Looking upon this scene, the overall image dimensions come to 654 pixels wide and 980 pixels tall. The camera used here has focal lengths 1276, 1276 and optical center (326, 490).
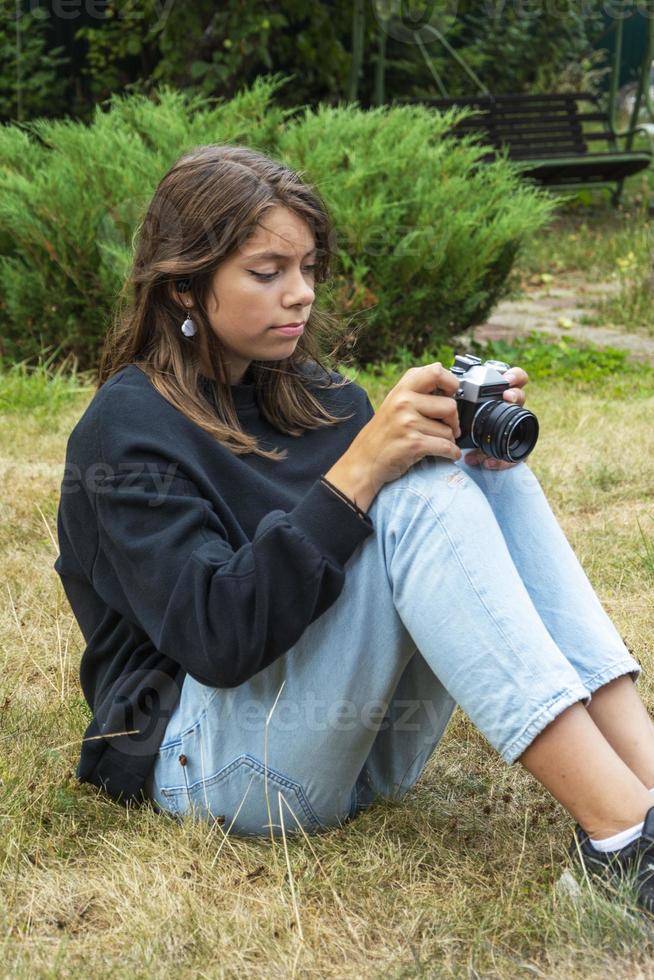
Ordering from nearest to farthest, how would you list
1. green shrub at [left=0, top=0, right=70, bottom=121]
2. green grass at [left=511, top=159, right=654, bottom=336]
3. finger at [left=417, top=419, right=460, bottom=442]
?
finger at [left=417, top=419, right=460, bottom=442] → green grass at [left=511, top=159, right=654, bottom=336] → green shrub at [left=0, top=0, right=70, bottom=121]

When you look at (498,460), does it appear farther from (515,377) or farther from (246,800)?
(246,800)

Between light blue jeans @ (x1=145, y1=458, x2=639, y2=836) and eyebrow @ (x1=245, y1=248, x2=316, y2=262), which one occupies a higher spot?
eyebrow @ (x1=245, y1=248, x2=316, y2=262)

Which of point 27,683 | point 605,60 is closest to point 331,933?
point 27,683

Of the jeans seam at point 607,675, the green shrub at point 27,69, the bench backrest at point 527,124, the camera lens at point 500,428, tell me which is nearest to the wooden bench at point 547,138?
the bench backrest at point 527,124

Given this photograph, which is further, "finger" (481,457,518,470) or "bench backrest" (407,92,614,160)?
"bench backrest" (407,92,614,160)

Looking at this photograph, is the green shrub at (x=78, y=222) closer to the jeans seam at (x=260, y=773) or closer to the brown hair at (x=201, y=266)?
the brown hair at (x=201, y=266)

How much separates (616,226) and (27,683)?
7.37 m

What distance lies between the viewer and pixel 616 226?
9109 mm

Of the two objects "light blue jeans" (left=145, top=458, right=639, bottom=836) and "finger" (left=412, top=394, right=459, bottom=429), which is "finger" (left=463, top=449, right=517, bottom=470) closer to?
"light blue jeans" (left=145, top=458, right=639, bottom=836)

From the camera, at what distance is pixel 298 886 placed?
1842 millimetres

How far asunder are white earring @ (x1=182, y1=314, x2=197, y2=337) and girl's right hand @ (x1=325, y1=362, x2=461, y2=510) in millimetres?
353

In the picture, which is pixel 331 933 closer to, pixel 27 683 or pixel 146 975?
pixel 146 975

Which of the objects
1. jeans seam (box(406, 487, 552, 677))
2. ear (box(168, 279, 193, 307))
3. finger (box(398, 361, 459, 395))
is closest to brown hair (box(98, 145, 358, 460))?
ear (box(168, 279, 193, 307))

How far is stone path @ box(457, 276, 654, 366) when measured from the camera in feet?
20.4
